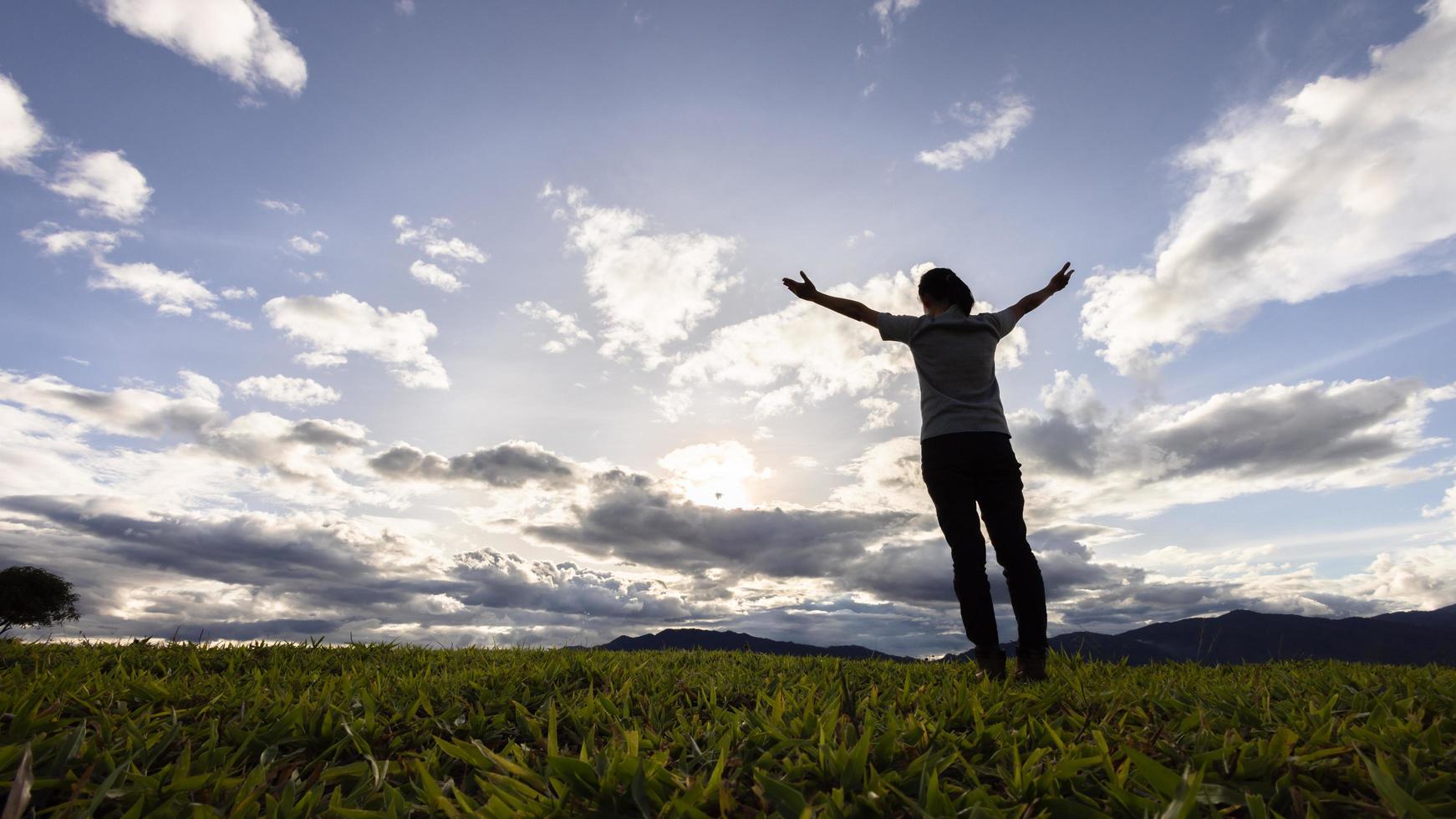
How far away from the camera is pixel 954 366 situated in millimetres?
5832

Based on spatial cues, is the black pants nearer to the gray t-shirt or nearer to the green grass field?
the gray t-shirt

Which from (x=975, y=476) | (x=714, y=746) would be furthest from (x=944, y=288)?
(x=714, y=746)

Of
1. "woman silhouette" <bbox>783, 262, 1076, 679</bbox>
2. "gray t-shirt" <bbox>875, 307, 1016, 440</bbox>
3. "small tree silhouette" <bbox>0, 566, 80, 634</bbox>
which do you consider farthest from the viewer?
"small tree silhouette" <bbox>0, 566, 80, 634</bbox>

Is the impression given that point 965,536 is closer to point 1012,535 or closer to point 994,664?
point 1012,535

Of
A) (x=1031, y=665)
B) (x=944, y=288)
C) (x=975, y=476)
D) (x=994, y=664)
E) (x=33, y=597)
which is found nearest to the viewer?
(x=1031, y=665)

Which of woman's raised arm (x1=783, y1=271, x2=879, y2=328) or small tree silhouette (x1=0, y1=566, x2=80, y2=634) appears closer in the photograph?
woman's raised arm (x1=783, y1=271, x2=879, y2=328)

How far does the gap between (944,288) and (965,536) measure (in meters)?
2.14

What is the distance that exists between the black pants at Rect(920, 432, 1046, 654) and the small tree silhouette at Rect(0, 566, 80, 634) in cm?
4020

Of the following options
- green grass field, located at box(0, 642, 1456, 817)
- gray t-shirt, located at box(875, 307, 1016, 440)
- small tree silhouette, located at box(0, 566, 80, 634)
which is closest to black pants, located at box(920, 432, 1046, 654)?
gray t-shirt, located at box(875, 307, 1016, 440)

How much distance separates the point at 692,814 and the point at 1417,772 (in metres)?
2.25

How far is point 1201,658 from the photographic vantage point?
7109mm

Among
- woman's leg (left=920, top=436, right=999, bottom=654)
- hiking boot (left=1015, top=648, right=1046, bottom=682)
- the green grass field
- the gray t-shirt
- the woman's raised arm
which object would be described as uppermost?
the woman's raised arm

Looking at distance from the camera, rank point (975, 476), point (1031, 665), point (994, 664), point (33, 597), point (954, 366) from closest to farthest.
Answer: point (1031, 665), point (994, 664), point (975, 476), point (954, 366), point (33, 597)

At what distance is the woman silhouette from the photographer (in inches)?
216
